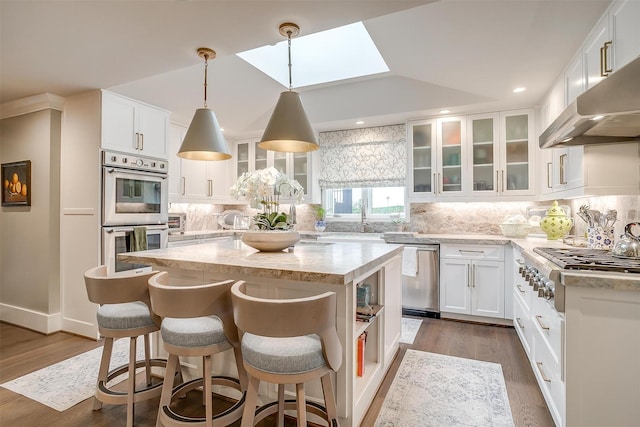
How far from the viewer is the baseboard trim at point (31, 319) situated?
11.2ft

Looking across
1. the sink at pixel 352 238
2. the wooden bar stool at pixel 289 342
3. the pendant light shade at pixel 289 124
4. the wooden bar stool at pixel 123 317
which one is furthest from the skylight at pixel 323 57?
the wooden bar stool at pixel 289 342

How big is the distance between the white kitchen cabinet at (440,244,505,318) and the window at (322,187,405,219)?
115 cm

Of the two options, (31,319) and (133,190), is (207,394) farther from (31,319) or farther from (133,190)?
(31,319)

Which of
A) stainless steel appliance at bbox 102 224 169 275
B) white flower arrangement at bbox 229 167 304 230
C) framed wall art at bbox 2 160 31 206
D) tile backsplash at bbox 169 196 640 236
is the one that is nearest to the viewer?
white flower arrangement at bbox 229 167 304 230

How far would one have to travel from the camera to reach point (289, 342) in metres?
1.49

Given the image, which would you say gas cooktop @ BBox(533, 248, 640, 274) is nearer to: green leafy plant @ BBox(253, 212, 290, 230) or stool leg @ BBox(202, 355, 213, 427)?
green leafy plant @ BBox(253, 212, 290, 230)

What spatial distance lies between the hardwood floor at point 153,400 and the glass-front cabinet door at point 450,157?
5.39 feet

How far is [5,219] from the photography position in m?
3.80

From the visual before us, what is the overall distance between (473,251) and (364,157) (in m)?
2.01

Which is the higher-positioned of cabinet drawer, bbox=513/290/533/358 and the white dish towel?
the white dish towel

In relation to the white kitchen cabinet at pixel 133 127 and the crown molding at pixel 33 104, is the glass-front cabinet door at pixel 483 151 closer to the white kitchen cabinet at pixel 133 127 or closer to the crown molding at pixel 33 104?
the white kitchen cabinet at pixel 133 127

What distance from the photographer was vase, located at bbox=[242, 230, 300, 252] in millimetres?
2209

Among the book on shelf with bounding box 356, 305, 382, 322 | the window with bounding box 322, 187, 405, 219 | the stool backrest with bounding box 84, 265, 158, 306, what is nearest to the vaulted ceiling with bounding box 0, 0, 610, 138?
the window with bounding box 322, 187, 405, 219

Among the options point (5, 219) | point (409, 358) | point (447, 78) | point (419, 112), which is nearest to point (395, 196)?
point (419, 112)
